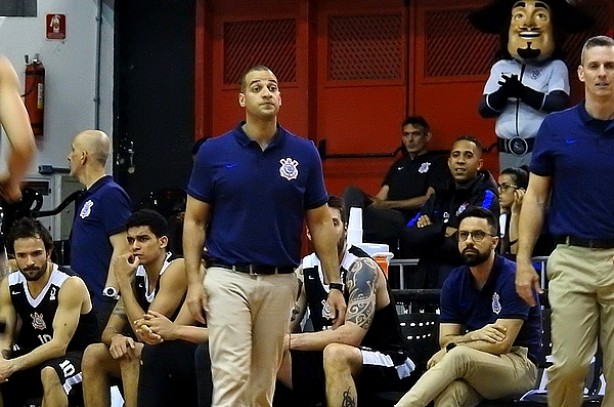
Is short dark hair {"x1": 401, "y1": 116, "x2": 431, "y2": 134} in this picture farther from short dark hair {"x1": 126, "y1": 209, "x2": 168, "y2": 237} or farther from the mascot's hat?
short dark hair {"x1": 126, "y1": 209, "x2": 168, "y2": 237}

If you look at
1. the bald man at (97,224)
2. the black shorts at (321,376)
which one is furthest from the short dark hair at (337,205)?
the bald man at (97,224)

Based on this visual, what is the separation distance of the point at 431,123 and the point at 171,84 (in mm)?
2836

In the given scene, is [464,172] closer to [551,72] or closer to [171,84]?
[551,72]

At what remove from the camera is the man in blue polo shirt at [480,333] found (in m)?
7.88

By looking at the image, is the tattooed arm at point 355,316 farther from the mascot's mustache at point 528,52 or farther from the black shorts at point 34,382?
the mascot's mustache at point 528,52

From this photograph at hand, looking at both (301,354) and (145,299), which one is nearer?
(301,354)

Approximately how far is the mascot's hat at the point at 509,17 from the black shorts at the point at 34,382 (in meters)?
4.88

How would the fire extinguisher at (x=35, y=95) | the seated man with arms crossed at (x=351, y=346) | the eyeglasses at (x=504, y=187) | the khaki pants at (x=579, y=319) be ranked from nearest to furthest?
the khaki pants at (x=579, y=319), the seated man with arms crossed at (x=351, y=346), the eyeglasses at (x=504, y=187), the fire extinguisher at (x=35, y=95)

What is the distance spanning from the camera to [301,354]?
8.46 m

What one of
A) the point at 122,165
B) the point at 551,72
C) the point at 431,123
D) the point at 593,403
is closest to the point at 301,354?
the point at 593,403

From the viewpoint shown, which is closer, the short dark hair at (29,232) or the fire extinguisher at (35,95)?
the short dark hair at (29,232)

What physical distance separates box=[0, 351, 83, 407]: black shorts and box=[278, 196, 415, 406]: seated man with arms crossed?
151 cm

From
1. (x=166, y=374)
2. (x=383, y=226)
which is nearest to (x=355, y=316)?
(x=166, y=374)

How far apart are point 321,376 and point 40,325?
2051 millimetres
